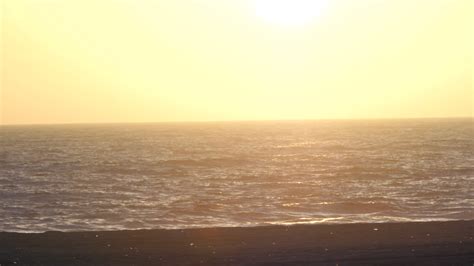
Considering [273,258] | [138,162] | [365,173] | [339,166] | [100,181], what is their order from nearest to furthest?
1. [273,258]
2. [100,181]
3. [365,173]
4. [339,166]
5. [138,162]

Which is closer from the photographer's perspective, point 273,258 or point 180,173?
point 273,258

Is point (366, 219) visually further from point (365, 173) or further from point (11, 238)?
point (365, 173)

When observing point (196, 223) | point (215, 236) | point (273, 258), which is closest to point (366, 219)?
point (196, 223)

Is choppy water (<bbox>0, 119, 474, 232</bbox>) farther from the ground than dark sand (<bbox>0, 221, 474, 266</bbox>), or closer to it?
closer to it

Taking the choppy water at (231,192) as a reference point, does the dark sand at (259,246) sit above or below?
above

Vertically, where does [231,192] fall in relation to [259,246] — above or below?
below

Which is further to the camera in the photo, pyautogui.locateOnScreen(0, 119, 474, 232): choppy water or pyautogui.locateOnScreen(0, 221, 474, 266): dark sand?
pyautogui.locateOnScreen(0, 119, 474, 232): choppy water

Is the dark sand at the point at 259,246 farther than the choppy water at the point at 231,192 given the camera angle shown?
No

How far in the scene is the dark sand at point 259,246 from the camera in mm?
19406

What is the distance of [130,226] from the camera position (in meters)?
30.9

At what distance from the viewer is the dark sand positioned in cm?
1941

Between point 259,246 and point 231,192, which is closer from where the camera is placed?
point 259,246

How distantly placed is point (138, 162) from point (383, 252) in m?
63.0

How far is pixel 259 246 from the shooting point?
21.5m
